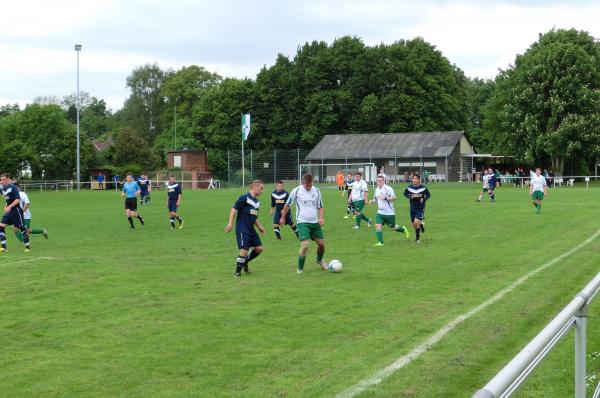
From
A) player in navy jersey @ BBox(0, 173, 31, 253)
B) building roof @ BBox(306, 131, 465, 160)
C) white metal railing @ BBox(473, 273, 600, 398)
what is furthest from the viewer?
building roof @ BBox(306, 131, 465, 160)

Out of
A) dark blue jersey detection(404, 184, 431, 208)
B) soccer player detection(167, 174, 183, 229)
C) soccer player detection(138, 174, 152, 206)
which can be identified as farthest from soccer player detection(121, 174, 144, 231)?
soccer player detection(138, 174, 152, 206)

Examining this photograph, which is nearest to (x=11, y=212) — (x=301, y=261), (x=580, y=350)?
(x=301, y=261)

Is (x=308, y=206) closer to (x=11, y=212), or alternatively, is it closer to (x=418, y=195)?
(x=418, y=195)

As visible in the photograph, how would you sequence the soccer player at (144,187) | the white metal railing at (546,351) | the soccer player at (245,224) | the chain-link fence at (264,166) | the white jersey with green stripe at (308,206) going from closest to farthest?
the white metal railing at (546,351)
the soccer player at (245,224)
the white jersey with green stripe at (308,206)
the soccer player at (144,187)
the chain-link fence at (264,166)

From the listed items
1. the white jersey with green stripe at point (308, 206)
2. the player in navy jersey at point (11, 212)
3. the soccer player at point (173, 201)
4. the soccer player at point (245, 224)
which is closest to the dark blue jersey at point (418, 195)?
the white jersey with green stripe at point (308, 206)

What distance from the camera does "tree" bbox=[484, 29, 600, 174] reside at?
5928 cm

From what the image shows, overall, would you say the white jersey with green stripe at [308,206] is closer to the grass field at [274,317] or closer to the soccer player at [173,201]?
the grass field at [274,317]

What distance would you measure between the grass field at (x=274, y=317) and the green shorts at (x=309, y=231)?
65 cm

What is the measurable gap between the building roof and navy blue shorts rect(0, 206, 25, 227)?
54.4m

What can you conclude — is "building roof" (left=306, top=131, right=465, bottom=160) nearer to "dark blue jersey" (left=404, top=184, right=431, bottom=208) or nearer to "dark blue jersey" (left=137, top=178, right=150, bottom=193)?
"dark blue jersey" (left=137, top=178, right=150, bottom=193)

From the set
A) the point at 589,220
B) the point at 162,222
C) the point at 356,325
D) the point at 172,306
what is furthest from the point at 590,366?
the point at 162,222

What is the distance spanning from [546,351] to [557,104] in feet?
197

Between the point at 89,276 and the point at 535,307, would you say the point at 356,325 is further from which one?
the point at 89,276

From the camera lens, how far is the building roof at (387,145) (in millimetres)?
69875
